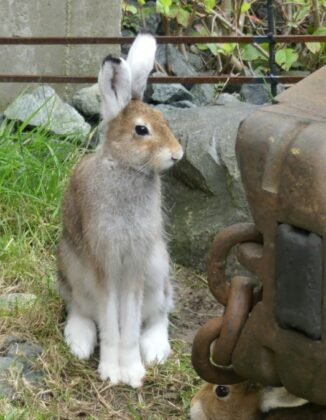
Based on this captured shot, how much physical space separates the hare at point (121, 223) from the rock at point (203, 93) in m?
2.81

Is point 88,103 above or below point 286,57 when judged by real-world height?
below

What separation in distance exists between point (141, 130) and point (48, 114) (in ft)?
7.02

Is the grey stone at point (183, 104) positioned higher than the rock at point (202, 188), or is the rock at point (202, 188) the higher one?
the rock at point (202, 188)

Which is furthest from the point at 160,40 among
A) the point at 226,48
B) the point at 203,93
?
the point at 226,48

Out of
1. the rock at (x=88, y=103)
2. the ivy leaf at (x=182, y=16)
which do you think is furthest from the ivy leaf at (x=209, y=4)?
the rock at (x=88, y=103)

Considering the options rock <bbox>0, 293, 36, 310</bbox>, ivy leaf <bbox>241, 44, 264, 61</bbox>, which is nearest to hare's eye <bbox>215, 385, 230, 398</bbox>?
rock <bbox>0, 293, 36, 310</bbox>

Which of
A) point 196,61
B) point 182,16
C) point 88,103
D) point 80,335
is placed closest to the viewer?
point 80,335

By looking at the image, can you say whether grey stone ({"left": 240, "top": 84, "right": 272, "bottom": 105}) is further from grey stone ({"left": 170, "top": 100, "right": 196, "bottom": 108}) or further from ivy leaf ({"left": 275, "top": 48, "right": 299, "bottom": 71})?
grey stone ({"left": 170, "top": 100, "right": 196, "bottom": 108})

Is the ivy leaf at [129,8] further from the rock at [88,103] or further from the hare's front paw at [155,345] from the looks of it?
the hare's front paw at [155,345]

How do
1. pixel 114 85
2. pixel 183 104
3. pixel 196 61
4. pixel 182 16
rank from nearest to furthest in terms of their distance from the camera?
pixel 114 85 → pixel 183 104 → pixel 182 16 → pixel 196 61

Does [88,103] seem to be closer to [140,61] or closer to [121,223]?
[140,61]

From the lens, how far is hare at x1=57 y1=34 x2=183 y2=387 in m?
4.38

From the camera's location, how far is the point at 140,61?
4.55 metres

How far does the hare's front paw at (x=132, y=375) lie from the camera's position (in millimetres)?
4477
